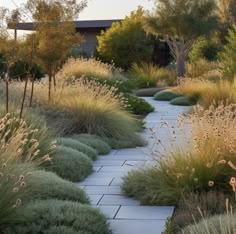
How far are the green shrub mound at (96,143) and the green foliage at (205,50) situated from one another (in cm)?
1706

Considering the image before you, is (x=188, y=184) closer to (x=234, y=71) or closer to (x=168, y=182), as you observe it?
(x=168, y=182)

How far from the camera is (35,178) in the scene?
5508mm

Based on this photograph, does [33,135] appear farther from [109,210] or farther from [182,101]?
[182,101]

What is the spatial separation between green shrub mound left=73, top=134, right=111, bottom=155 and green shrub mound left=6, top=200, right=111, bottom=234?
3936mm

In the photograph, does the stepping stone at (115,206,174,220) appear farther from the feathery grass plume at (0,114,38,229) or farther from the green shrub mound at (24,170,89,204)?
the feathery grass plume at (0,114,38,229)

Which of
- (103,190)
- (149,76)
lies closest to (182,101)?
(149,76)

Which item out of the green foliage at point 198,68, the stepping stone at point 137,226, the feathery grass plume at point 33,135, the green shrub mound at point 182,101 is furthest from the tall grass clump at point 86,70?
the stepping stone at point 137,226

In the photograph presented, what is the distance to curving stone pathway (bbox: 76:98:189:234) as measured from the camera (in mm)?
5398

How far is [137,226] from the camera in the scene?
537 centimetres

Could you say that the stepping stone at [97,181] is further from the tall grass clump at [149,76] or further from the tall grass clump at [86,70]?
the tall grass clump at [149,76]

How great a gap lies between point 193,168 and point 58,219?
1.65 metres

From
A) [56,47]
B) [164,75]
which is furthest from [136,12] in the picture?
[56,47]

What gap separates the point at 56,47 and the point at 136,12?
18.1 meters

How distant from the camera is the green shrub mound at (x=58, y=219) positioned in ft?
15.3
